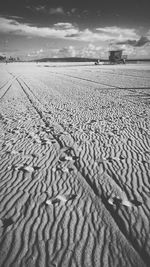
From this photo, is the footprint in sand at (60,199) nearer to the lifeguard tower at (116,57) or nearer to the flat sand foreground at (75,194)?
the flat sand foreground at (75,194)

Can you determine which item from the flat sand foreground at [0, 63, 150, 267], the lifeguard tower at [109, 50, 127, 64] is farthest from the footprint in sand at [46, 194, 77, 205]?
the lifeguard tower at [109, 50, 127, 64]

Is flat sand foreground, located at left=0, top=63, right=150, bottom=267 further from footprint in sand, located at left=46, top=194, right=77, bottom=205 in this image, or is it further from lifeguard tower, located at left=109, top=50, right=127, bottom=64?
lifeguard tower, located at left=109, top=50, right=127, bottom=64

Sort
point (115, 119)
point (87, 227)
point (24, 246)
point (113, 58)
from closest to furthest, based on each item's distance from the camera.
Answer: point (24, 246) < point (87, 227) < point (115, 119) < point (113, 58)

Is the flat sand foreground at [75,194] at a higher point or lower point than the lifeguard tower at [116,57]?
lower

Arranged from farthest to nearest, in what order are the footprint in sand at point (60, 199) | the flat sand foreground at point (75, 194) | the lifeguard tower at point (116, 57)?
the lifeguard tower at point (116, 57), the footprint in sand at point (60, 199), the flat sand foreground at point (75, 194)

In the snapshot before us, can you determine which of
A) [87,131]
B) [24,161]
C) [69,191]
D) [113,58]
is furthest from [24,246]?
[113,58]

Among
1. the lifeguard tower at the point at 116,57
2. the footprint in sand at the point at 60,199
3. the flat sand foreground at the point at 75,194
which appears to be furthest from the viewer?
the lifeguard tower at the point at 116,57

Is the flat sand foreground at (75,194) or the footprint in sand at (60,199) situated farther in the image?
the footprint in sand at (60,199)

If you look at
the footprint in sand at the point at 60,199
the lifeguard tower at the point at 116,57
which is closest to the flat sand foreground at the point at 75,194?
the footprint in sand at the point at 60,199

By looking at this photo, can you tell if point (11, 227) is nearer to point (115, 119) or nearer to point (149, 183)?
point (149, 183)

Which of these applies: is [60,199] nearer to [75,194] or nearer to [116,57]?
[75,194]

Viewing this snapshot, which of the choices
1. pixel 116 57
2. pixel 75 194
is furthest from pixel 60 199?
pixel 116 57

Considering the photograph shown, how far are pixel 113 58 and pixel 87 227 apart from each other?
107 metres

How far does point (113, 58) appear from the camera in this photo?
10131cm
